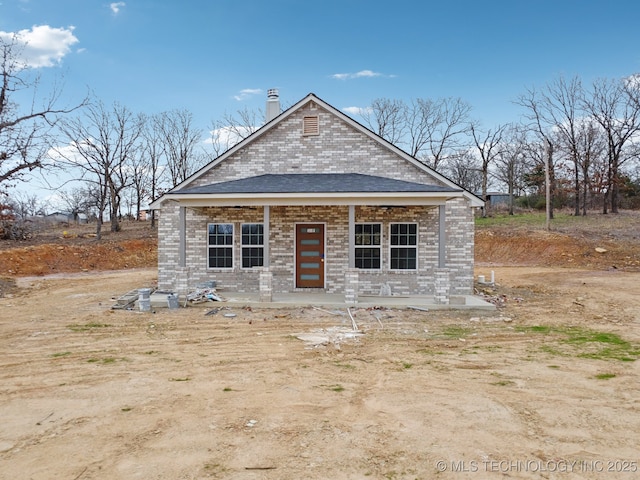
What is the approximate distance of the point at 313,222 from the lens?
12758mm

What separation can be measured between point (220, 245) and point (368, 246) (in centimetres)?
482

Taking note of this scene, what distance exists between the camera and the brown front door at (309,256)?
12.8 meters

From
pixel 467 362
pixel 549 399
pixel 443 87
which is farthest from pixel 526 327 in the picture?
pixel 443 87

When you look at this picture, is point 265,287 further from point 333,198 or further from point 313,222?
point 333,198

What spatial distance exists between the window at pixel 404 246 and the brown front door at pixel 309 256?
2280 millimetres

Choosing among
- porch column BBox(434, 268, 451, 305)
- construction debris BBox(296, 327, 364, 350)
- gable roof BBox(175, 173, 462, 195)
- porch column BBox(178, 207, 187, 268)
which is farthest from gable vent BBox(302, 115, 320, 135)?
construction debris BBox(296, 327, 364, 350)

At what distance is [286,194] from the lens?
10898mm

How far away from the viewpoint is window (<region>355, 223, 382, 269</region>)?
1254cm

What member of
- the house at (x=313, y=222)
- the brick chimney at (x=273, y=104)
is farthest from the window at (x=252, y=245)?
the brick chimney at (x=273, y=104)

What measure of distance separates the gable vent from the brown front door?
312 cm

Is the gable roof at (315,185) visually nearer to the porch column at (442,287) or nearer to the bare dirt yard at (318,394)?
the porch column at (442,287)

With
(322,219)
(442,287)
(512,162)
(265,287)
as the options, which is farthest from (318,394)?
(512,162)

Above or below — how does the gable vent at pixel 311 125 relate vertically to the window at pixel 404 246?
above

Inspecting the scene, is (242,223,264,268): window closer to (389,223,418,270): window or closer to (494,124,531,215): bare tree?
(389,223,418,270): window
